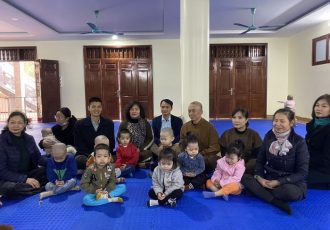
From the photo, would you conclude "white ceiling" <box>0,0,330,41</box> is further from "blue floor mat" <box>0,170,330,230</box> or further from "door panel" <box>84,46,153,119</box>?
"blue floor mat" <box>0,170,330,230</box>

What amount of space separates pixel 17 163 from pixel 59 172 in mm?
476

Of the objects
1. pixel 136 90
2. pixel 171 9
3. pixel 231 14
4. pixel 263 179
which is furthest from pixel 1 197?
pixel 136 90

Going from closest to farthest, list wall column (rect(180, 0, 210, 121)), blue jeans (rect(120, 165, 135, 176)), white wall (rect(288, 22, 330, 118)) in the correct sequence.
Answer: blue jeans (rect(120, 165, 135, 176)), wall column (rect(180, 0, 210, 121)), white wall (rect(288, 22, 330, 118))

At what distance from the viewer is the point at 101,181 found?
9.54 ft

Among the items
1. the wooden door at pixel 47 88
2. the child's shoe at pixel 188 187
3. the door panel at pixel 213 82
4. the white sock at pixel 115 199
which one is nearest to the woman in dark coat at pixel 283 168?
the child's shoe at pixel 188 187

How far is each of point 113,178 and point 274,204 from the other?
1.68 meters

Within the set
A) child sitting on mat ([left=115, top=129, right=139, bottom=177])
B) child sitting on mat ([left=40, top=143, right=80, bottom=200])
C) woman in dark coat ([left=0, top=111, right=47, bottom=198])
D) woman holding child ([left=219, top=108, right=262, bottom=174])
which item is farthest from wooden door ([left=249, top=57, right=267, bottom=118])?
woman in dark coat ([left=0, top=111, right=47, bottom=198])

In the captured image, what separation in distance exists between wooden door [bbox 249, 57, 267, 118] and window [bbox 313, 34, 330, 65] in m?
2.07

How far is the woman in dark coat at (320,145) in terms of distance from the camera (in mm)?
3045

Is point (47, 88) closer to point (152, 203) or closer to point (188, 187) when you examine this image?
point (188, 187)

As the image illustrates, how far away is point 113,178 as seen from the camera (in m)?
2.95

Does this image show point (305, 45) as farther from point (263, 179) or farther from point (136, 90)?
point (263, 179)

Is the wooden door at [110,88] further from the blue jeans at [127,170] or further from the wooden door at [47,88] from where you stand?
the blue jeans at [127,170]

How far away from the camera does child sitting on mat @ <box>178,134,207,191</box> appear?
3.15 metres
